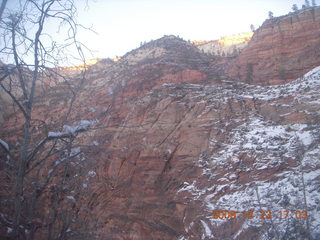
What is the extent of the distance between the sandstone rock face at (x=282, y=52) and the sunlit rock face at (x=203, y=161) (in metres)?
3.38

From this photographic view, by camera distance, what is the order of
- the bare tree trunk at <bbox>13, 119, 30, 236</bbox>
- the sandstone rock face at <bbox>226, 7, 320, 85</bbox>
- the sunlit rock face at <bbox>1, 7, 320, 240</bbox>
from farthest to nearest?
1. the sandstone rock face at <bbox>226, 7, 320, 85</bbox>
2. the sunlit rock face at <bbox>1, 7, 320, 240</bbox>
3. the bare tree trunk at <bbox>13, 119, 30, 236</bbox>

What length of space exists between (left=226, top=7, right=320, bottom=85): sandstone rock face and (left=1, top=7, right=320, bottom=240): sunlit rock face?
3376mm

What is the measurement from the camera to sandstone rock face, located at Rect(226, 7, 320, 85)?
18.4 m

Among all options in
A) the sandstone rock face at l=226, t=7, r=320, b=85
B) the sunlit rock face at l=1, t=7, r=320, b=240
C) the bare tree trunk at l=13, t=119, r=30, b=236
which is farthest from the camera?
the sandstone rock face at l=226, t=7, r=320, b=85

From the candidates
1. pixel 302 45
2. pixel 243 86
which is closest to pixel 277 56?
pixel 302 45

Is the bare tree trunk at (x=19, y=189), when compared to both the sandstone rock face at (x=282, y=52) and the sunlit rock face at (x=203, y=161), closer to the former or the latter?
the sunlit rock face at (x=203, y=161)

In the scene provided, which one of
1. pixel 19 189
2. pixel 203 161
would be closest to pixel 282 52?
pixel 203 161

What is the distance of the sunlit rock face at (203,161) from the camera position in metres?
6.72

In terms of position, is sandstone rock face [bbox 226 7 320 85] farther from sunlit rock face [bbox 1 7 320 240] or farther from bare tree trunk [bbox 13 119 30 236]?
bare tree trunk [bbox 13 119 30 236]

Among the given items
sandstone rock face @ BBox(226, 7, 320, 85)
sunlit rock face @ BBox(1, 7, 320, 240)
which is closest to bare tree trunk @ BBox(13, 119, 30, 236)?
sunlit rock face @ BBox(1, 7, 320, 240)

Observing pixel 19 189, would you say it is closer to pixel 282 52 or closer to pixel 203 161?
pixel 203 161

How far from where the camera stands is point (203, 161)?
11062 millimetres

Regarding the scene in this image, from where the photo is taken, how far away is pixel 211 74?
19031mm

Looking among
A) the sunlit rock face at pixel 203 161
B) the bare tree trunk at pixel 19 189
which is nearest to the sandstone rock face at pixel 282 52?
the sunlit rock face at pixel 203 161
